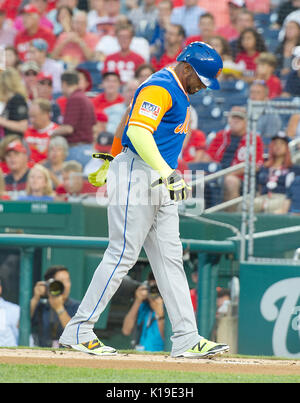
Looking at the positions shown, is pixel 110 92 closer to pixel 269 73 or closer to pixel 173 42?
pixel 173 42

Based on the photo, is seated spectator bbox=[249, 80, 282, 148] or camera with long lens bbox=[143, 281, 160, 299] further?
seated spectator bbox=[249, 80, 282, 148]

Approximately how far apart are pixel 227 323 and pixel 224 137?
3.33m

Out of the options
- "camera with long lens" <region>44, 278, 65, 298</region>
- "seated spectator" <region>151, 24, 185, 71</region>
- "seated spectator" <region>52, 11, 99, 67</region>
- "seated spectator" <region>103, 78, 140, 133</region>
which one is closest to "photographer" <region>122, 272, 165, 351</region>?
"camera with long lens" <region>44, 278, 65, 298</region>

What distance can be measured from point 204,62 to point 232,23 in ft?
25.4

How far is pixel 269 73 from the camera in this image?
10.9 meters

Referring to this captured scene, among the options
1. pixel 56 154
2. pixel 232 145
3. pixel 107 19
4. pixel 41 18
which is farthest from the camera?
pixel 41 18

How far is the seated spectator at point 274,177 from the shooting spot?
8.34 m

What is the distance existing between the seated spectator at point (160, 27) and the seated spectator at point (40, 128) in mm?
2353

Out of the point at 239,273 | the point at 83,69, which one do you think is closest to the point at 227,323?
the point at 239,273

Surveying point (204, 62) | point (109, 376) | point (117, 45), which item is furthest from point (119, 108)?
point (109, 376)

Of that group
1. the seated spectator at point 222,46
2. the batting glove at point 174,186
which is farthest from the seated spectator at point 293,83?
the batting glove at point 174,186

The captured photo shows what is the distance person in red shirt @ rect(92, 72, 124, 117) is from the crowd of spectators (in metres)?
0.01

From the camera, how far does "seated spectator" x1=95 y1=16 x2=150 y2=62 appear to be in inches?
485

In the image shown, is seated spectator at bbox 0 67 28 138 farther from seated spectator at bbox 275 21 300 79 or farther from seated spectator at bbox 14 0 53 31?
seated spectator at bbox 275 21 300 79
